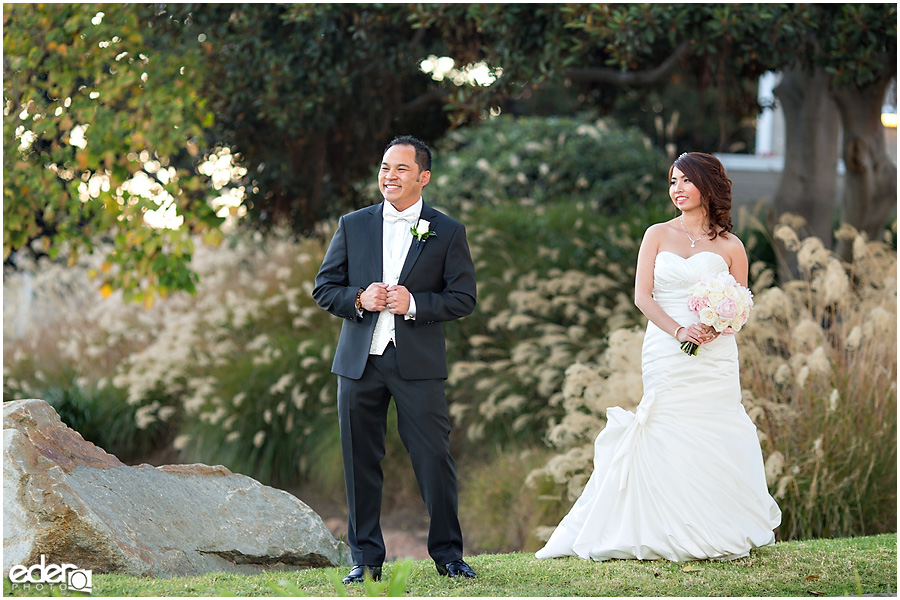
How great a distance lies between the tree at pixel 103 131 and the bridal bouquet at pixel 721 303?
169 inches

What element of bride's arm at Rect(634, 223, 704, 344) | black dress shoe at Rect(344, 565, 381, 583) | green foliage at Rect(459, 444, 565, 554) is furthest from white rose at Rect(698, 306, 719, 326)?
green foliage at Rect(459, 444, 565, 554)

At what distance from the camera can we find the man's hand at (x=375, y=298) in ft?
13.5

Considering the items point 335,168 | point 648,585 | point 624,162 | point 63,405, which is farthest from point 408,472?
point 624,162

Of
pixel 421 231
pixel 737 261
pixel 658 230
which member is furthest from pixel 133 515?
pixel 737 261

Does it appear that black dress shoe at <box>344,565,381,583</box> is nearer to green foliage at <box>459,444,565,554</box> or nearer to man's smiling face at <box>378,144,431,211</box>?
man's smiling face at <box>378,144,431,211</box>

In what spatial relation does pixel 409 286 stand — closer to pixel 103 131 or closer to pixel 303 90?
pixel 303 90

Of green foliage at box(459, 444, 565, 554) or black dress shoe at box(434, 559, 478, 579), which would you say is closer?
black dress shoe at box(434, 559, 478, 579)

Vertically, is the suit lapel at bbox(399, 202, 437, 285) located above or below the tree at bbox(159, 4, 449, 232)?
below

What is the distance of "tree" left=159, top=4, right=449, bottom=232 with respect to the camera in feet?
24.0

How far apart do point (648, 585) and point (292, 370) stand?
5372 millimetres

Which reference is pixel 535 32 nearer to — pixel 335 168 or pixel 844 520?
pixel 335 168

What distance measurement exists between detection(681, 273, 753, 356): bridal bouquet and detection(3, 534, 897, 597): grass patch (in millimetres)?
1156

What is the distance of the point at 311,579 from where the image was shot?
14.3ft

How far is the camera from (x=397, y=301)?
13.5 feet
